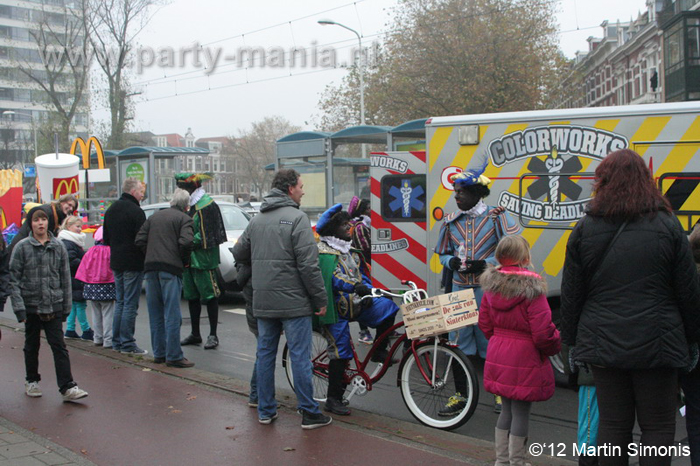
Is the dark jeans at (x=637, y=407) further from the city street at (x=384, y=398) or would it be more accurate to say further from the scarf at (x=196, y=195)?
the scarf at (x=196, y=195)

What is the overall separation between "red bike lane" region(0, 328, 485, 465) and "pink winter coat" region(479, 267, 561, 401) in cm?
71

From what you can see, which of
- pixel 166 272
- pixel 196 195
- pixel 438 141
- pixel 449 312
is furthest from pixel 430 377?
pixel 196 195

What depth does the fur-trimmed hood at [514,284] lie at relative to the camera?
13.4 ft

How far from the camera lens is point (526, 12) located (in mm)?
29984

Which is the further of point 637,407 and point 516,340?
point 516,340

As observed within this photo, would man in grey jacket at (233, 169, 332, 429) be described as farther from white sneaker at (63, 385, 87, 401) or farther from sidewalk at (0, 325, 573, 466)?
white sneaker at (63, 385, 87, 401)

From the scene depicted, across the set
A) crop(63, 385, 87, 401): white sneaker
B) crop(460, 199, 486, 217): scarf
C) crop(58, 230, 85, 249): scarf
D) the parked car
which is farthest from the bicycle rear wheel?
the parked car

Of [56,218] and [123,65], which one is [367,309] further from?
[123,65]

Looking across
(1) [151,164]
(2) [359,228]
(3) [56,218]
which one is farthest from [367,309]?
(1) [151,164]

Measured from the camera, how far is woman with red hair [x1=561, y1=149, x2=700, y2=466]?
10.9ft

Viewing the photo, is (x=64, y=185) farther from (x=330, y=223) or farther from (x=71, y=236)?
(x=330, y=223)

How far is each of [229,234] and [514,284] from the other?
367 inches

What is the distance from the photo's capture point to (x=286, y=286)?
5.21 meters

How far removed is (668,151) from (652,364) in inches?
134
